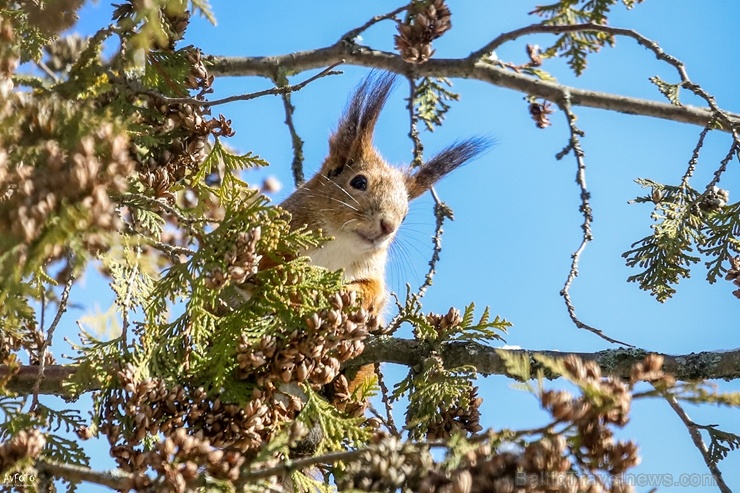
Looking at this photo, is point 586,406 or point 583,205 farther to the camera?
point 583,205

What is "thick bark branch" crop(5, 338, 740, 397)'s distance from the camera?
6.53ft

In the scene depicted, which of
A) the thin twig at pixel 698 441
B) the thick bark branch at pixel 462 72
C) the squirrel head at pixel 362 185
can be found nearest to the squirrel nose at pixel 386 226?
the squirrel head at pixel 362 185

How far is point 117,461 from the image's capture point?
5.16 ft

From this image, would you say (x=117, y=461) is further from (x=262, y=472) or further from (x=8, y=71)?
(x=8, y=71)

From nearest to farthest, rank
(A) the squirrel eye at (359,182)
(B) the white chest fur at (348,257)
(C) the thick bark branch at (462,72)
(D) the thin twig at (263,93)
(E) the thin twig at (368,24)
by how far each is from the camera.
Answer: (D) the thin twig at (263,93) < (E) the thin twig at (368,24) < (C) the thick bark branch at (462,72) < (B) the white chest fur at (348,257) < (A) the squirrel eye at (359,182)

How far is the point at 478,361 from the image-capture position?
2164mm

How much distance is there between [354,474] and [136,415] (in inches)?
21.2

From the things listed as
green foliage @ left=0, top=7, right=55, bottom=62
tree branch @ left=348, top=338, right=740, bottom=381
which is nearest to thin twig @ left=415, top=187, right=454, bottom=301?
tree branch @ left=348, top=338, right=740, bottom=381

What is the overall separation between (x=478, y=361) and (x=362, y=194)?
4.22ft

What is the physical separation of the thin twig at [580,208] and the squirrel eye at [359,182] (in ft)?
2.89

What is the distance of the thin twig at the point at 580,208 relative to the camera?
2277 millimetres

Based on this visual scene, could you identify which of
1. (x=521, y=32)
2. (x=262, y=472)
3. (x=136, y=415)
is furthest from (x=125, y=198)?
(x=521, y=32)

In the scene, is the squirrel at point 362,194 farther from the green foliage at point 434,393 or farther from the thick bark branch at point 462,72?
the green foliage at point 434,393

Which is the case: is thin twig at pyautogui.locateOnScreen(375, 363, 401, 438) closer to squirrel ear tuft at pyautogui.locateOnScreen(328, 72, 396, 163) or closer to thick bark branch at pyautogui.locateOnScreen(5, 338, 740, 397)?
thick bark branch at pyautogui.locateOnScreen(5, 338, 740, 397)
